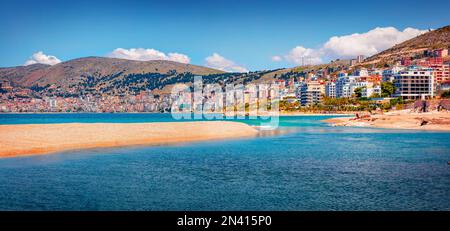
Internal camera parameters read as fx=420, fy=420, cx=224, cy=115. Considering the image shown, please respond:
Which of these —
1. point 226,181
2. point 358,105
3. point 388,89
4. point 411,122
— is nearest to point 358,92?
point 358,105

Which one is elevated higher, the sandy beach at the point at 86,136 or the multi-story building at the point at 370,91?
Result: the multi-story building at the point at 370,91

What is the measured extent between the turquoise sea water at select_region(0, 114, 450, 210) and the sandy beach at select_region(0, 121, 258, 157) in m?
4.33

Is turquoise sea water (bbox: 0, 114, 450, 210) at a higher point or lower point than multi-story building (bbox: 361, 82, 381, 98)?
lower

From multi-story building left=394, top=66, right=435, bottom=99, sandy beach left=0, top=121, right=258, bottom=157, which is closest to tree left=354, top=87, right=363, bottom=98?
multi-story building left=394, top=66, right=435, bottom=99

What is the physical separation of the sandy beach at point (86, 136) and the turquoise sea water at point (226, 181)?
4.33 metres

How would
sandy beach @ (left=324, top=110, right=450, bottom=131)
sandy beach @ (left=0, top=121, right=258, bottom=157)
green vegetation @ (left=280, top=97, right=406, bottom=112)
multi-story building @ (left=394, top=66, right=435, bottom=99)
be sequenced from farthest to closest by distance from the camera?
multi-story building @ (left=394, top=66, right=435, bottom=99) → green vegetation @ (left=280, top=97, right=406, bottom=112) → sandy beach @ (left=324, top=110, right=450, bottom=131) → sandy beach @ (left=0, top=121, right=258, bottom=157)

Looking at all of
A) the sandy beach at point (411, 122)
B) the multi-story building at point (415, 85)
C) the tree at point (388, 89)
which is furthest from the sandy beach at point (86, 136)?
the multi-story building at point (415, 85)

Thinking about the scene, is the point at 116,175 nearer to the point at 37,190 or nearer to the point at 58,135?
the point at 37,190

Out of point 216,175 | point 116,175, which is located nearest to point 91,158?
point 116,175

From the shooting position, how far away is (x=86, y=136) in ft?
160

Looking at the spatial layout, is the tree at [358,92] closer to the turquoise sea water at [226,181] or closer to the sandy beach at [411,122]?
the sandy beach at [411,122]

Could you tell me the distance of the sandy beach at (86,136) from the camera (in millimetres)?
39844

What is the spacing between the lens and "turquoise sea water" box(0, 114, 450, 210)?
62.5ft

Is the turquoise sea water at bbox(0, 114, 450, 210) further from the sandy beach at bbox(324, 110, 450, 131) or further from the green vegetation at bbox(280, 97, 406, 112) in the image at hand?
the green vegetation at bbox(280, 97, 406, 112)
